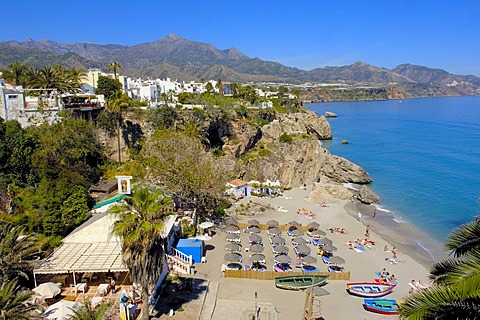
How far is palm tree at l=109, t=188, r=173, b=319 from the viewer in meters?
12.3

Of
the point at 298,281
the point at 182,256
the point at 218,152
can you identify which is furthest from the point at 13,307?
the point at 218,152

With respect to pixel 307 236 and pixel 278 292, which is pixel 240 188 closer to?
pixel 307 236

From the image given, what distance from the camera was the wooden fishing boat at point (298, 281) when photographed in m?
18.7

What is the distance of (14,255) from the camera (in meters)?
15.1

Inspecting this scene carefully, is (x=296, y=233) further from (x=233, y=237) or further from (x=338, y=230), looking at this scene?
(x=338, y=230)

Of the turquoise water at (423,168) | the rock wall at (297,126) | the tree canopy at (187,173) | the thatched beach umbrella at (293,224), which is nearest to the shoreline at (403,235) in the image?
the turquoise water at (423,168)

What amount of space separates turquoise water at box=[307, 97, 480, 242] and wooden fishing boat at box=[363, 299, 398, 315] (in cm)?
1669

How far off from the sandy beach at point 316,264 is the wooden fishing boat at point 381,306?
0.30 metres

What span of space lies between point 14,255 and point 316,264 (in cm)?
1641

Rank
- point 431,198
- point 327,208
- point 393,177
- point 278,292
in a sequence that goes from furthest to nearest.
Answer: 1. point 393,177
2. point 431,198
3. point 327,208
4. point 278,292

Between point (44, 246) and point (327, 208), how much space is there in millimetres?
25534

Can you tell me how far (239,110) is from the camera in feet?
160

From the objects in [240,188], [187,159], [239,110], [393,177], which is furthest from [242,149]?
[393,177]

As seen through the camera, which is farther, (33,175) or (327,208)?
(327,208)
